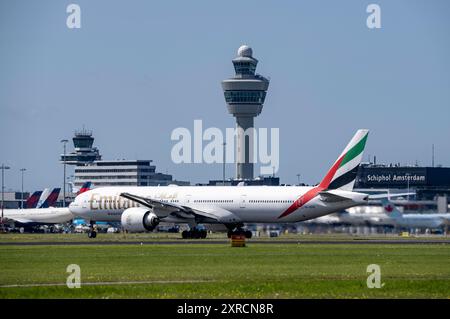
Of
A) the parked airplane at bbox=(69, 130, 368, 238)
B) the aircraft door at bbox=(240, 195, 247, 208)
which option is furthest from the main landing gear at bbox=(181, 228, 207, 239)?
the aircraft door at bbox=(240, 195, 247, 208)

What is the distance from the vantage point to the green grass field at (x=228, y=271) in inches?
1516

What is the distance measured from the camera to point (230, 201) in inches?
3984

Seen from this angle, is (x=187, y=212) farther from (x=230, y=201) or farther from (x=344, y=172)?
(x=344, y=172)

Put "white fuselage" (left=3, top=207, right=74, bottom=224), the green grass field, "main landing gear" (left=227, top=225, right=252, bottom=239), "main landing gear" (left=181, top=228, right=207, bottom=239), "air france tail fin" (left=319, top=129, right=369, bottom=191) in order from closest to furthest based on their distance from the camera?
the green grass field, "air france tail fin" (left=319, top=129, right=369, bottom=191), "main landing gear" (left=181, top=228, right=207, bottom=239), "main landing gear" (left=227, top=225, right=252, bottom=239), "white fuselage" (left=3, top=207, right=74, bottom=224)

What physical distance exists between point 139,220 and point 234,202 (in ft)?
32.0

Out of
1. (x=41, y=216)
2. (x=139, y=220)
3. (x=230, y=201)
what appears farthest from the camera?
(x=41, y=216)

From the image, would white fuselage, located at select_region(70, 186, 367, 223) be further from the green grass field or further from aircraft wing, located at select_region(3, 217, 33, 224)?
aircraft wing, located at select_region(3, 217, 33, 224)

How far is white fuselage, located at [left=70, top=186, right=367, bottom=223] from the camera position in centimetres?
9562

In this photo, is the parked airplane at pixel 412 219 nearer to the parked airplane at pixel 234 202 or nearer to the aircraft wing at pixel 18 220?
the parked airplane at pixel 234 202

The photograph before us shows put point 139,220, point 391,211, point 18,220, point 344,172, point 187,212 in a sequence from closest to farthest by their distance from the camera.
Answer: point 391,211
point 344,172
point 139,220
point 187,212
point 18,220

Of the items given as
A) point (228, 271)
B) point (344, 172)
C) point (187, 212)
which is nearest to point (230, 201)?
point (187, 212)

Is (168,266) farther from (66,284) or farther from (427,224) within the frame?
(427,224)

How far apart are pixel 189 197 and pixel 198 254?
37.7 m

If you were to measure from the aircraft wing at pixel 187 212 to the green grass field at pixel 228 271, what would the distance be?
23.6m
